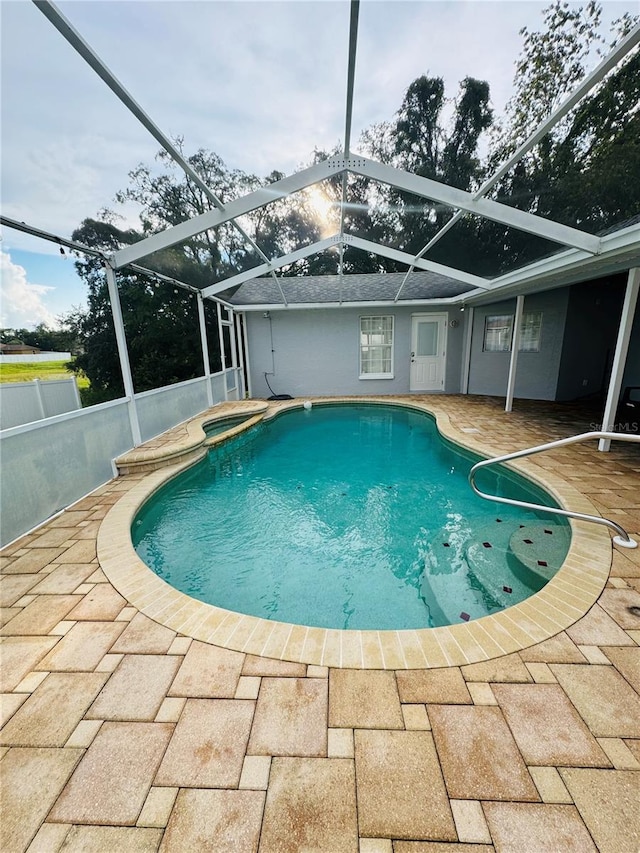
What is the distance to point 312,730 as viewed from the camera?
4.82ft

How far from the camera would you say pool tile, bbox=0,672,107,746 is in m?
1.48

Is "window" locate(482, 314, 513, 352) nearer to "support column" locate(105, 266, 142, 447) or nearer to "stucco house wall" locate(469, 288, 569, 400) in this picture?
"stucco house wall" locate(469, 288, 569, 400)

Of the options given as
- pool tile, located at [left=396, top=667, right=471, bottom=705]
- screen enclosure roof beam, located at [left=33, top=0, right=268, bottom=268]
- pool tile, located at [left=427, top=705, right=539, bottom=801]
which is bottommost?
pool tile, located at [left=396, top=667, right=471, bottom=705]

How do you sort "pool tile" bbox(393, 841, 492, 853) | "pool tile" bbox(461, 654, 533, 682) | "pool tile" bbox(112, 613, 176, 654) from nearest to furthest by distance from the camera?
"pool tile" bbox(393, 841, 492, 853)
"pool tile" bbox(461, 654, 533, 682)
"pool tile" bbox(112, 613, 176, 654)

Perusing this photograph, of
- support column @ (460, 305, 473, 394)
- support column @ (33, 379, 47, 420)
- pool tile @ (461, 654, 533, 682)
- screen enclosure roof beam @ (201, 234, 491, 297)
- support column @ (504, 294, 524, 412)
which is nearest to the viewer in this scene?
pool tile @ (461, 654, 533, 682)

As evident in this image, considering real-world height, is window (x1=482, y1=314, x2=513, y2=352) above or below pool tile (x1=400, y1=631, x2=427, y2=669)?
above

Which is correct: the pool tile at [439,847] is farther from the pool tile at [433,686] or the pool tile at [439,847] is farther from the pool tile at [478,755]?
the pool tile at [433,686]

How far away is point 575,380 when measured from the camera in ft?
27.8

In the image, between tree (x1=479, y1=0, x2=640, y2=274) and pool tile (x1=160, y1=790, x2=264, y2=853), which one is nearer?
pool tile (x1=160, y1=790, x2=264, y2=853)

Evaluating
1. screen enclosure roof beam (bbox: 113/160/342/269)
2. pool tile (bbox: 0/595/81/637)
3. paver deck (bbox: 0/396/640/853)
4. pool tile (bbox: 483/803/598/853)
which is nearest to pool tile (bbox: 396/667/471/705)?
paver deck (bbox: 0/396/640/853)

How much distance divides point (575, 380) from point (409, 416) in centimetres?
430

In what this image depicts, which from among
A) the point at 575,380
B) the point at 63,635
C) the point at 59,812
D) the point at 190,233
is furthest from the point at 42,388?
the point at 575,380

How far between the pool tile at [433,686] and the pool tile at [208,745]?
740mm

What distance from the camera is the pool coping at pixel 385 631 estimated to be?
183cm
